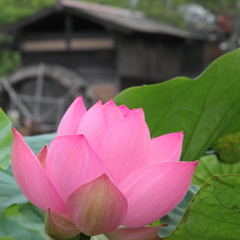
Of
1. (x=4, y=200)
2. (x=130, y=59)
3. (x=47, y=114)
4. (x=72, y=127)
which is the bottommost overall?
(x=47, y=114)

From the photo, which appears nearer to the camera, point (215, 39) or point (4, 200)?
point (4, 200)

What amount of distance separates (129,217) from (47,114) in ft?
32.2

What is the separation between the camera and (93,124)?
0.29m

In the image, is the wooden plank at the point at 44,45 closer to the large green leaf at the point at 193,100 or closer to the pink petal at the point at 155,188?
the large green leaf at the point at 193,100

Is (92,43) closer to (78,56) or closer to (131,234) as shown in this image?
(78,56)

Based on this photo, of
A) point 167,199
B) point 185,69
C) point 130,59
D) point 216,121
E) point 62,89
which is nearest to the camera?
point 167,199

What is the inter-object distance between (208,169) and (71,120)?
0.50m

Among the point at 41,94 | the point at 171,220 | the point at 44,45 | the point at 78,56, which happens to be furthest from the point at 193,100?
the point at 41,94

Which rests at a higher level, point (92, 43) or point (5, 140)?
point (5, 140)

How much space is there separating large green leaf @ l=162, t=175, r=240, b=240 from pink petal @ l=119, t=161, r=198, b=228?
3 cm

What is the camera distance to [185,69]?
11.6m

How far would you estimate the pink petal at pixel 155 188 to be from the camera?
0.26m

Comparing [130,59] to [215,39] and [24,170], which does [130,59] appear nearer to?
[215,39]

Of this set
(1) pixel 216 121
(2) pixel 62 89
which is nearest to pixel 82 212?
(1) pixel 216 121
